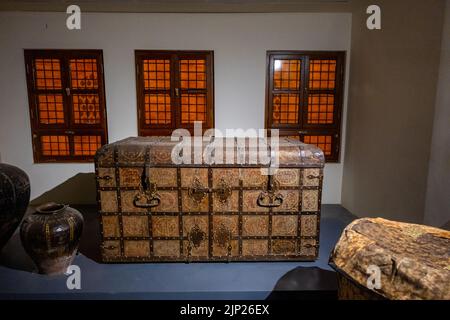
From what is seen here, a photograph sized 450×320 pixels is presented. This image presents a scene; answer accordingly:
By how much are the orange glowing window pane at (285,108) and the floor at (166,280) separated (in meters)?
1.84

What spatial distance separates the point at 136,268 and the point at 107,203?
0.61 metres

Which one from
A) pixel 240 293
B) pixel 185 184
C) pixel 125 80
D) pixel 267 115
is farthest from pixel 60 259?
pixel 267 115

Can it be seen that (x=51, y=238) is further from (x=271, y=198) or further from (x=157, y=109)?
(x=157, y=109)

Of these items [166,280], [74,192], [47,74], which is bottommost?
[166,280]

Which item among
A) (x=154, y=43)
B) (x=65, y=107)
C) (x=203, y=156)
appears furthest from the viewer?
(x=65, y=107)

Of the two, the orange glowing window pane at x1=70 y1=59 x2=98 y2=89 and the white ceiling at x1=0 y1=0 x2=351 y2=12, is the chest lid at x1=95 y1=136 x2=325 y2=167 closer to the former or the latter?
the orange glowing window pane at x1=70 y1=59 x2=98 y2=89

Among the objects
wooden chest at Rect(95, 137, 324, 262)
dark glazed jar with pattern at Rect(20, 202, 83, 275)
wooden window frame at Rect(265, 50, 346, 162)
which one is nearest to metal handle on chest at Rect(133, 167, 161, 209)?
wooden chest at Rect(95, 137, 324, 262)

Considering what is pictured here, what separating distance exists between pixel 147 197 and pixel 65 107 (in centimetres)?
221

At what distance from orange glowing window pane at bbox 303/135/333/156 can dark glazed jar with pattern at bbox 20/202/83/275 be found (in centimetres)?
293

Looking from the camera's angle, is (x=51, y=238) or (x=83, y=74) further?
(x=83, y=74)

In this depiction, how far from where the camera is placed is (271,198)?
101 inches

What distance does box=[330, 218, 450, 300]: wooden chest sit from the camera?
4.34 feet

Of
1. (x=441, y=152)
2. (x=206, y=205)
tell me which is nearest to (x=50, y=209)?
(x=206, y=205)

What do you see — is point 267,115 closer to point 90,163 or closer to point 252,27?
point 252,27
